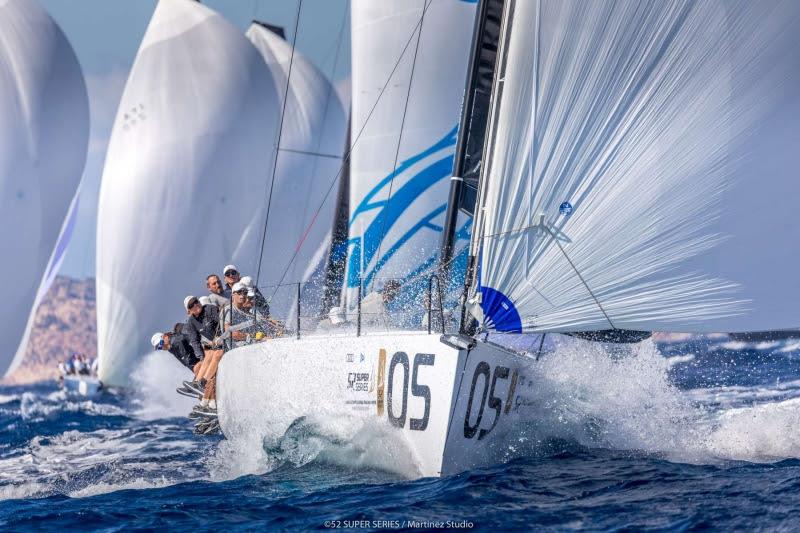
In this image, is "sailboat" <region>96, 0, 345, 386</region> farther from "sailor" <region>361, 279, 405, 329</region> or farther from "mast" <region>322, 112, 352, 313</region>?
"sailor" <region>361, 279, 405, 329</region>

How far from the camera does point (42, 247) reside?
730 inches

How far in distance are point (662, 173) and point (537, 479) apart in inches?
81.7

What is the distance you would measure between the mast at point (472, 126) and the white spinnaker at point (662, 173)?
95 cm

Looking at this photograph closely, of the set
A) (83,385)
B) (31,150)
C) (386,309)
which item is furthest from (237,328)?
(83,385)

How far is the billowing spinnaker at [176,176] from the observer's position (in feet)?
65.6

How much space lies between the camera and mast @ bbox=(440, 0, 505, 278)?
25.3 ft

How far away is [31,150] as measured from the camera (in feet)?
60.7

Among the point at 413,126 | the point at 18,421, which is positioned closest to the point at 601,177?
the point at 413,126

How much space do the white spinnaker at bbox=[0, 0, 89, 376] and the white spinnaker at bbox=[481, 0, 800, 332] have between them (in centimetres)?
1352

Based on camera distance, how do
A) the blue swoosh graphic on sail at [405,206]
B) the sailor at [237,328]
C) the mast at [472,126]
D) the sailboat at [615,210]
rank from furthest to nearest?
the blue swoosh graphic on sail at [405,206]
the sailor at [237,328]
the mast at [472,126]
the sailboat at [615,210]

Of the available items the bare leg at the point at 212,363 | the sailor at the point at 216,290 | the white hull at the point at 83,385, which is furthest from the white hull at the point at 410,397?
the white hull at the point at 83,385

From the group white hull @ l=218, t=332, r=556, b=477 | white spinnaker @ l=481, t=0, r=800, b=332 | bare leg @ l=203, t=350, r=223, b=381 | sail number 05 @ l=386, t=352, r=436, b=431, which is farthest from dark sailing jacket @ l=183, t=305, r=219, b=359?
white spinnaker @ l=481, t=0, r=800, b=332

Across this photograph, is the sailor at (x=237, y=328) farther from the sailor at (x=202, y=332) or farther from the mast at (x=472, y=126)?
the mast at (x=472, y=126)

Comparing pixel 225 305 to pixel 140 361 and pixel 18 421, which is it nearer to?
pixel 18 421
